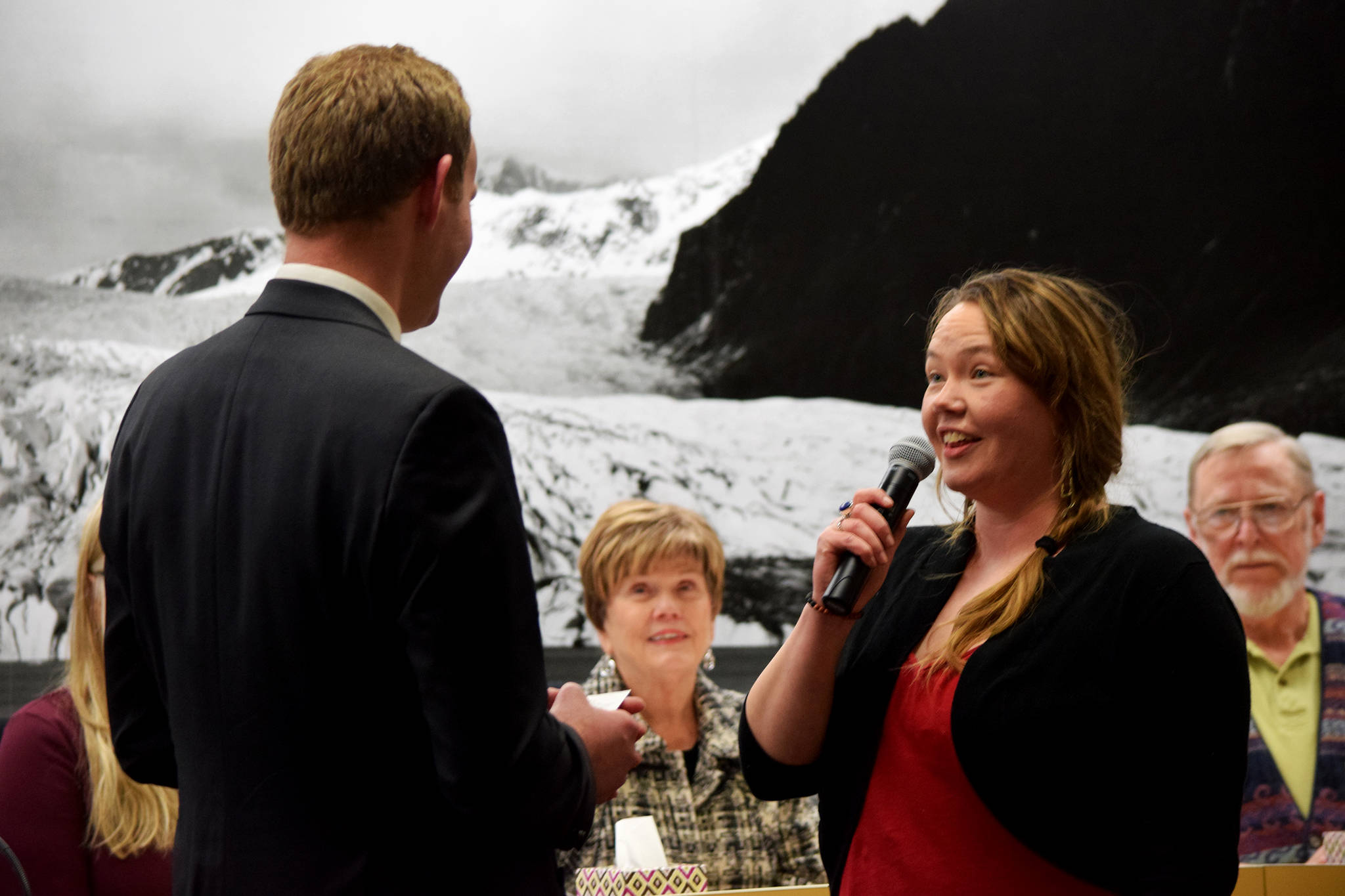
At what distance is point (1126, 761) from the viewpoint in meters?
1.26

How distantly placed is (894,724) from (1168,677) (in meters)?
0.31

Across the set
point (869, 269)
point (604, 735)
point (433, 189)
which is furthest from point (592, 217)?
point (604, 735)

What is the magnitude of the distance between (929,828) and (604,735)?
0.42 metres

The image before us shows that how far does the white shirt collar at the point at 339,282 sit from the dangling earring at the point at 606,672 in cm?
157

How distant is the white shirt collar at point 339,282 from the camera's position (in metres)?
1.11

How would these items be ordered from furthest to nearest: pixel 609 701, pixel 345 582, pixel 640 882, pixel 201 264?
pixel 201 264 → pixel 640 882 → pixel 609 701 → pixel 345 582

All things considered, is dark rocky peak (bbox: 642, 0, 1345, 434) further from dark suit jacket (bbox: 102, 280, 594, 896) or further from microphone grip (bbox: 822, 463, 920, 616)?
dark suit jacket (bbox: 102, 280, 594, 896)

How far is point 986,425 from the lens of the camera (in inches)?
57.9

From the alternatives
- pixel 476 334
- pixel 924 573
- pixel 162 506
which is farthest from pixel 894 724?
pixel 476 334

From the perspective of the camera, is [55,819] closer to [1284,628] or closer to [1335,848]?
[1335,848]

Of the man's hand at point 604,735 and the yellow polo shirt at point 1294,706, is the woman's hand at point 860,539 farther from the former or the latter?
the yellow polo shirt at point 1294,706

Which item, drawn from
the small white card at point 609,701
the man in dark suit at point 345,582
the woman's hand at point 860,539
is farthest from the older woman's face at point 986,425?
the man in dark suit at point 345,582

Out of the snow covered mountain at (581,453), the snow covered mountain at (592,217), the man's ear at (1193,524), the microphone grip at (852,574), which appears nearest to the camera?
the microphone grip at (852,574)

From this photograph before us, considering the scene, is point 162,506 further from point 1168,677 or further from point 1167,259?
point 1167,259
